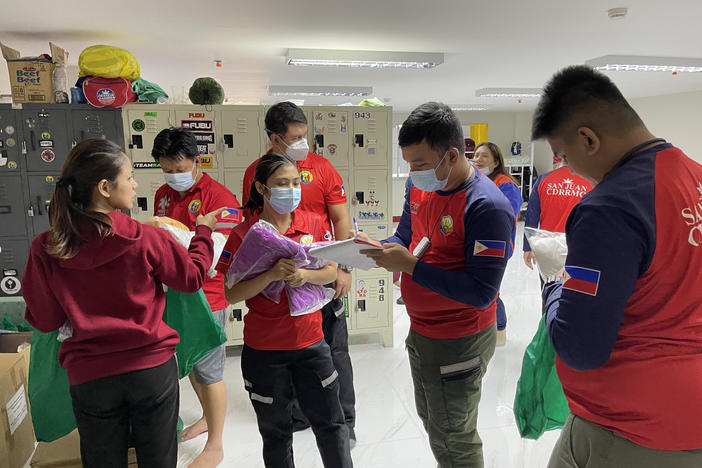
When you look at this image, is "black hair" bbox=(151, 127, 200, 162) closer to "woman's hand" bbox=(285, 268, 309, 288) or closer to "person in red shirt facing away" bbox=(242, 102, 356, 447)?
"person in red shirt facing away" bbox=(242, 102, 356, 447)

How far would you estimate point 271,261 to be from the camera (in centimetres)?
168

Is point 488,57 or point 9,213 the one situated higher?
point 488,57

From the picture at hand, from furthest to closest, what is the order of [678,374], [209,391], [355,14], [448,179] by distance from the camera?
[355,14], [209,391], [448,179], [678,374]

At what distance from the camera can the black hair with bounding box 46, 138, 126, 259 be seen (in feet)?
4.39

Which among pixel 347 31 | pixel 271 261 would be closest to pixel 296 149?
pixel 271 261

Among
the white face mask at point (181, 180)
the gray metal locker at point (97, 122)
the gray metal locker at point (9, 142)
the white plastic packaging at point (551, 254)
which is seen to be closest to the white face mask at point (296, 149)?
the white face mask at point (181, 180)

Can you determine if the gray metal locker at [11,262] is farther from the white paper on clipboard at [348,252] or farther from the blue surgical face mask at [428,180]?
the blue surgical face mask at [428,180]

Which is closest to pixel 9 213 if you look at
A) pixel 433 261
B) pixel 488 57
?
pixel 433 261

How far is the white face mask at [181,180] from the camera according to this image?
7.43 feet

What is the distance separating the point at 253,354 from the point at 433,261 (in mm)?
757

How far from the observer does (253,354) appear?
68.2 inches

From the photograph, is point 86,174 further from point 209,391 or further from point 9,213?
point 9,213

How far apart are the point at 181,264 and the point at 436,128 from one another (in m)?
0.96

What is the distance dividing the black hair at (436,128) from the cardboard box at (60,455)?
6.71ft
